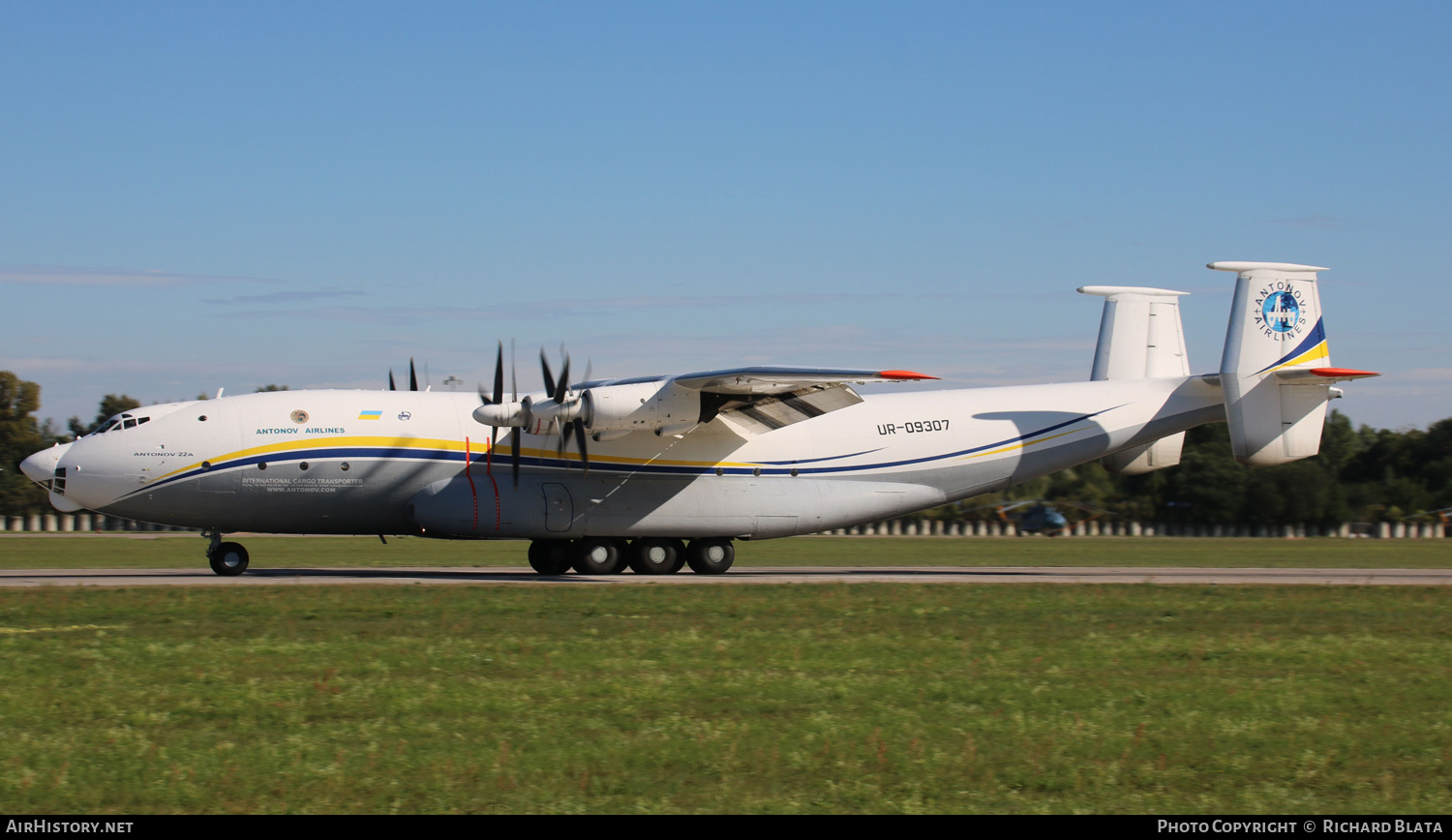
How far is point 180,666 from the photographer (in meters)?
12.4

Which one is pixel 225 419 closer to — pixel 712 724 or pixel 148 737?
pixel 148 737

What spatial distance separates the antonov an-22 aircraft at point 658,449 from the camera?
79.7ft

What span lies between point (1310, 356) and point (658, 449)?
1602cm

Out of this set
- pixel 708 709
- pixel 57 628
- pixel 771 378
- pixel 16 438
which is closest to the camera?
pixel 708 709

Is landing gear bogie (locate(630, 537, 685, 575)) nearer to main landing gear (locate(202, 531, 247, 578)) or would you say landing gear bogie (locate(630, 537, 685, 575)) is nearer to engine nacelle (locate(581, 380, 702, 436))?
engine nacelle (locate(581, 380, 702, 436))

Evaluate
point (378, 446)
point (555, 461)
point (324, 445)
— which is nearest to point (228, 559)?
point (324, 445)

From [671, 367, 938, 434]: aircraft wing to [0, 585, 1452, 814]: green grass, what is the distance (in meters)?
6.44

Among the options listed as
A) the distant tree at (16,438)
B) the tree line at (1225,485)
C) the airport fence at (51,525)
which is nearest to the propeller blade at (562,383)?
the tree line at (1225,485)

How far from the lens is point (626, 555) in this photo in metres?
27.3

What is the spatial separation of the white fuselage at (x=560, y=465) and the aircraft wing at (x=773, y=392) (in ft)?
1.90

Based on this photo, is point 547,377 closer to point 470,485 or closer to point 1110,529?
point 470,485

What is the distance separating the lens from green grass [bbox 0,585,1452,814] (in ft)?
26.5

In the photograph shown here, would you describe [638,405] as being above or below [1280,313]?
below

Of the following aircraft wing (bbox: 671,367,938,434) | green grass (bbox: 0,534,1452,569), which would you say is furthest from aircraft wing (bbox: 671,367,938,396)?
green grass (bbox: 0,534,1452,569)
